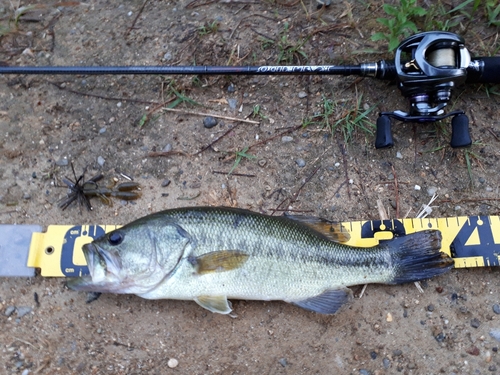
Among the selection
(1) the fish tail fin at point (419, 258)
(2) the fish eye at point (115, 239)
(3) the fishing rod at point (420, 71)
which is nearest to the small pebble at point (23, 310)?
(2) the fish eye at point (115, 239)

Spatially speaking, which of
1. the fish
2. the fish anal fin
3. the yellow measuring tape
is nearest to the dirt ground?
the yellow measuring tape

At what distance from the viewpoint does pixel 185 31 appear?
14.3ft

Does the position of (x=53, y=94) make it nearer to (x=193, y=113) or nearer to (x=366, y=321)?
(x=193, y=113)

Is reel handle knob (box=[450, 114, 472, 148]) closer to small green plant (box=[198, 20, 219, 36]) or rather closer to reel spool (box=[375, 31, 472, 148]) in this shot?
reel spool (box=[375, 31, 472, 148])

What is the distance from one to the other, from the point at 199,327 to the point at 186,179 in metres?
1.40

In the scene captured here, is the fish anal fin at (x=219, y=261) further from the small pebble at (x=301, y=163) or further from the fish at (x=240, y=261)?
the small pebble at (x=301, y=163)

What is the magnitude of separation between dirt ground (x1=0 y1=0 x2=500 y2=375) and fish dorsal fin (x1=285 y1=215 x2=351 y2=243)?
0.25 metres

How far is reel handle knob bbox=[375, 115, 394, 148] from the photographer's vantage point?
12.0 feet

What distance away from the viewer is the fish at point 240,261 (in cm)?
317

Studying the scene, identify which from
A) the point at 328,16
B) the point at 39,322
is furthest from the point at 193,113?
the point at 39,322

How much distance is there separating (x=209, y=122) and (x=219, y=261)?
155cm

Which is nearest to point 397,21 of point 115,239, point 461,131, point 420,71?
point 420,71

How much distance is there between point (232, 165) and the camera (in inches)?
156

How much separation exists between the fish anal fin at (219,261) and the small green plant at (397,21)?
8.18 feet
